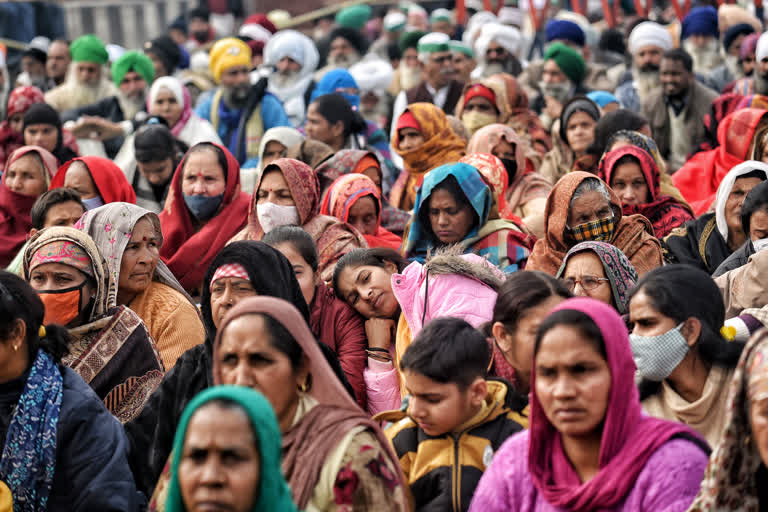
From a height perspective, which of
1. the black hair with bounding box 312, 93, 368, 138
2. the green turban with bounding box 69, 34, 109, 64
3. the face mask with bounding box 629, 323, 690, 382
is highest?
the green turban with bounding box 69, 34, 109, 64

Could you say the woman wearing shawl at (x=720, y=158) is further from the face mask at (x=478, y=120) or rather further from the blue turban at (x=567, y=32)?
the blue turban at (x=567, y=32)

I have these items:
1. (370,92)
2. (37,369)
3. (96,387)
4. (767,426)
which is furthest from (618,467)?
(370,92)

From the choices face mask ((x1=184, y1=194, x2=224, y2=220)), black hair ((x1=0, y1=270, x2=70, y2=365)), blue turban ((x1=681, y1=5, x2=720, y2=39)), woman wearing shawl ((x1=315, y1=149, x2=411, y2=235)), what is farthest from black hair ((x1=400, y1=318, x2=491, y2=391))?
blue turban ((x1=681, y1=5, x2=720, y2=39))

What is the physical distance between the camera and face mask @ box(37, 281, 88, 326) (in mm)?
5098

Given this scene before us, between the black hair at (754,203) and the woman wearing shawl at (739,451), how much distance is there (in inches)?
102

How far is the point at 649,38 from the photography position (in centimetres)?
1198

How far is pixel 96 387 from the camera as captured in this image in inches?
199

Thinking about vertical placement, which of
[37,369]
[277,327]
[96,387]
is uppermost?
[277,327]

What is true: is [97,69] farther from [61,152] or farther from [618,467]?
[618,467]

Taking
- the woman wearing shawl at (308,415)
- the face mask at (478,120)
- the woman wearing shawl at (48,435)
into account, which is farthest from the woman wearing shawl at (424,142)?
the woman wearing shawl at (308,415)

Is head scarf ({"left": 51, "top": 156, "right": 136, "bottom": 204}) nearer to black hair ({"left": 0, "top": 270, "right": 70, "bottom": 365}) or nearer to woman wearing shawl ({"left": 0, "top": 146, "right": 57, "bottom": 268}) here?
woman wearing shawl ({"left": 0, "top": 146, "right": 57, "bottom": 268})

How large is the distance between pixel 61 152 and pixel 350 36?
6303 millimetres

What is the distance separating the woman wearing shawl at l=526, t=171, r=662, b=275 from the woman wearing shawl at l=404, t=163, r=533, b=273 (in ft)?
1.38

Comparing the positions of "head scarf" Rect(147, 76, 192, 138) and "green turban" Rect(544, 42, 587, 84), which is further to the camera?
"green turban" Rect(544, 42, 587, 84)
